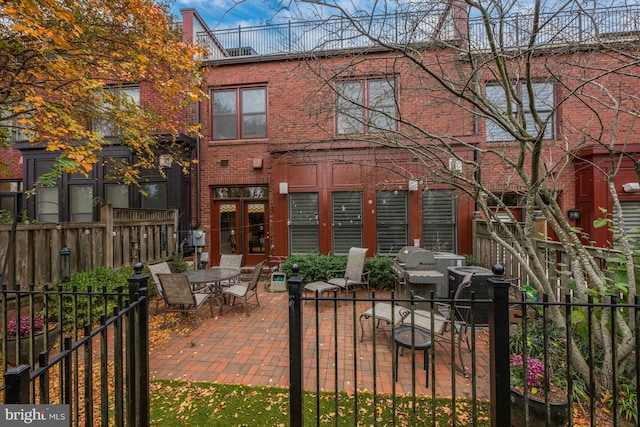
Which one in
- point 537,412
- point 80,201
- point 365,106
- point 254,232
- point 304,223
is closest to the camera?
point 537,412

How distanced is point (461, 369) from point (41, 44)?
7137 mm

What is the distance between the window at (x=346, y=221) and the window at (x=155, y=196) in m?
5.14

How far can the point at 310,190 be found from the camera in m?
8.15

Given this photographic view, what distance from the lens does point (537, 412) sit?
8.25 feet

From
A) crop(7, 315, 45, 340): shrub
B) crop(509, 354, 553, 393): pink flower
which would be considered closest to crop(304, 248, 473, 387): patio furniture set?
crop(509, 354, 553, 393): pink flower

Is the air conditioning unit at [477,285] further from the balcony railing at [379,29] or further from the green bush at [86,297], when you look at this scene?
the green bush at [86,297]

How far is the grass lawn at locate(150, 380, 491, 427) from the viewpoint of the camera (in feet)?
9.00

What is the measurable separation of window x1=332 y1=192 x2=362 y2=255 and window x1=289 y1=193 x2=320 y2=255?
0.53 metres

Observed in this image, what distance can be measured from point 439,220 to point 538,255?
2997mm

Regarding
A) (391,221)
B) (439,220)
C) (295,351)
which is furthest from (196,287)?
Answer: (439,220)

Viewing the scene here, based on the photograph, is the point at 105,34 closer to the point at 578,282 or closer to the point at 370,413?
the point at 370,413

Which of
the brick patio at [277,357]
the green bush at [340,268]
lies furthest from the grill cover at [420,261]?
the green bush at [340,268]

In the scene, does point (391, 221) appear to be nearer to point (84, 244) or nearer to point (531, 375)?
point (531, 375)

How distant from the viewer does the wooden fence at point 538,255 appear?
391cm
